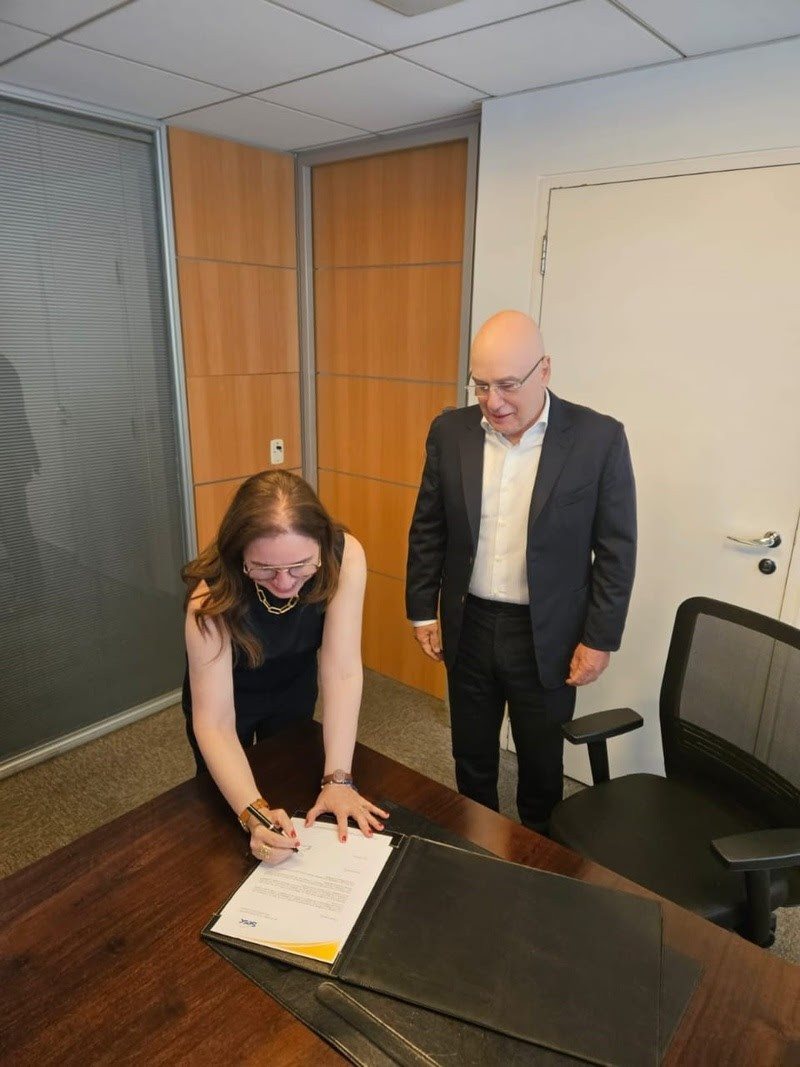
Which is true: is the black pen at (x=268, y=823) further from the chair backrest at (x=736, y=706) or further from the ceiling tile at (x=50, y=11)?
the ceiling tile at (x=50, y=11)

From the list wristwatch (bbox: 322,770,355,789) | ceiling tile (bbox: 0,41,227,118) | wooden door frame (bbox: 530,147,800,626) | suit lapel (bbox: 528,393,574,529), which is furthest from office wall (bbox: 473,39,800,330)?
wristwatch (bbox: 322,770,355,789)

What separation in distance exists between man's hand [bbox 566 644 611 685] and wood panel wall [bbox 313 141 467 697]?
1.43m

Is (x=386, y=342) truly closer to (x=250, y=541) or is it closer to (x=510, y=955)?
(x=250, y=541)

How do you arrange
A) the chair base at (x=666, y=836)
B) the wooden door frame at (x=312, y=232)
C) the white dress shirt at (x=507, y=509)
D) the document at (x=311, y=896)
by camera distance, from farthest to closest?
the wooden door frame at (x=312, y=232) < the white dress shirt at (x=507, y=509) < the chair base at (x=666, y=836) < the document at (x=311, y=896)

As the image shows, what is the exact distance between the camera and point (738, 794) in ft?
5.90

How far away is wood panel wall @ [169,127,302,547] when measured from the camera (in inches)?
119

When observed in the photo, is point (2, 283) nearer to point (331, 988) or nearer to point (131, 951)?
point (131, 951)

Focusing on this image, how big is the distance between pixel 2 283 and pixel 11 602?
3.98 ft

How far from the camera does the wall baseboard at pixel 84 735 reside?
290 centimetres

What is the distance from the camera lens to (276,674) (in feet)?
5.67

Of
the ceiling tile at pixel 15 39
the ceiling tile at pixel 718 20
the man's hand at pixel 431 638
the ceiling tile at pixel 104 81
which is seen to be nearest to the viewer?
the ceiling tile at pixel 718 20

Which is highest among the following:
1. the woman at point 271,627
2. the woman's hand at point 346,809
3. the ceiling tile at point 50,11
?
the ceiling tile at point 50,11

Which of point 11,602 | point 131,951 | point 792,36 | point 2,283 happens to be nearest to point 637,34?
point 792,36

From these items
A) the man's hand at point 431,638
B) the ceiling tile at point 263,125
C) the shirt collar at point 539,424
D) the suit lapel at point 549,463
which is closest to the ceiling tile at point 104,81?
the ceiling tile at point 263,125
